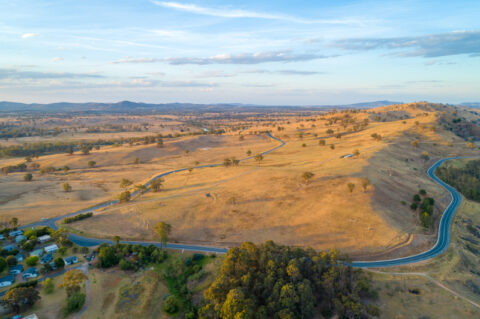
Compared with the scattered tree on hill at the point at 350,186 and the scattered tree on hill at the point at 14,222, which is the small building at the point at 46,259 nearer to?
the scattered tree on hill at the point at 14,222

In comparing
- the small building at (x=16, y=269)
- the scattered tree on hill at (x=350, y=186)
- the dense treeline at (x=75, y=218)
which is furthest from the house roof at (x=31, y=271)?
the scattered tree on hill at (x=350, y=186)

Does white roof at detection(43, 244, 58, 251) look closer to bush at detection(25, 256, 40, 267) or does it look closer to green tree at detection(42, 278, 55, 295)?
bush at detection(25, 256, 40, 267)

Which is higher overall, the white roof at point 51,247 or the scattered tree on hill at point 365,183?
the scattered tree on hill at point 365,183

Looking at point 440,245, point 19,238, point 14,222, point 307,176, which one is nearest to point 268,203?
point 307,176

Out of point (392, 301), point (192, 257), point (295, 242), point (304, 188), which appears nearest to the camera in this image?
point (392, 301)

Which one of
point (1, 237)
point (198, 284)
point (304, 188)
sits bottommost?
point (198, 284)

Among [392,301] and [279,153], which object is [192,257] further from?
[279,153]

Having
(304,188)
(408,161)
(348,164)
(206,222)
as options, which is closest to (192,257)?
(206,222)
